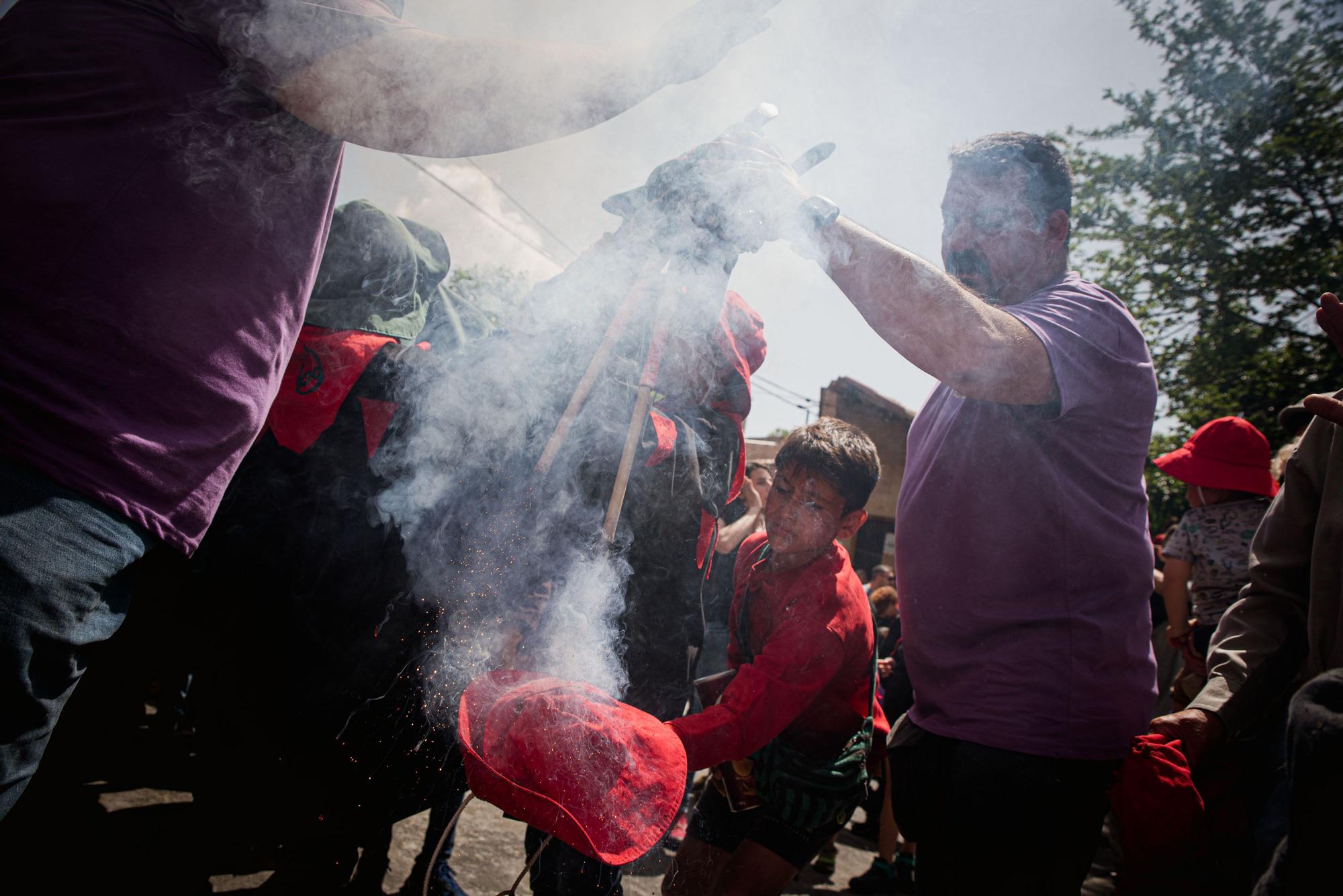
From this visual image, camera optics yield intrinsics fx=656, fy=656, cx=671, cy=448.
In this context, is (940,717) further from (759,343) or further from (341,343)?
(341,343)

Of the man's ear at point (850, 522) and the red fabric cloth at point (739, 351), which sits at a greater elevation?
the red fabric cloth at point (739, 351)

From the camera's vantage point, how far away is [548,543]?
6.43 ft

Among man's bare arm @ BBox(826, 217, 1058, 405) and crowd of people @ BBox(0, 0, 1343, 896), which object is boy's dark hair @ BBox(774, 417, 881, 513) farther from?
man's bare arm @ BBox(826, 217, 1058, 405)

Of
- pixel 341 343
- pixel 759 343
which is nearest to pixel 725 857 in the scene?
pixel 759 343

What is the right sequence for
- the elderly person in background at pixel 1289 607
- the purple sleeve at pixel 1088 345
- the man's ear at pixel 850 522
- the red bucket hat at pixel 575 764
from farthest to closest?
the man's ear at pixel 850 522
the elderly person in background at pixel 1289 607
the purple sleeve at pixel 1088 345
the red bucket hat at pixel 575 764

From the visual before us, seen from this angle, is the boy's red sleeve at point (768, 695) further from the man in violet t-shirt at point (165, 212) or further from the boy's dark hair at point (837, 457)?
the man in violet t-shirt at point (165, 212)

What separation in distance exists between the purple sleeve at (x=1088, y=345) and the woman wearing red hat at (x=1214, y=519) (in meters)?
2.66

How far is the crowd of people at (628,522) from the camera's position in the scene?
991 millimetres

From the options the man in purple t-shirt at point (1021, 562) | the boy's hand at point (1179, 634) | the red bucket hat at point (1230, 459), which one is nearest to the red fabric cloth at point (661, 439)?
the man in purple t-shirt at point (1021, 562)

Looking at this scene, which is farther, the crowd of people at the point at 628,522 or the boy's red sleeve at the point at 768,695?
the boy's red sleeve at the point at 768,695

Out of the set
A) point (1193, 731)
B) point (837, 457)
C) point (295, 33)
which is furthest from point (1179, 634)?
point (295, 33)

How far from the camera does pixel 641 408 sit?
181 cm

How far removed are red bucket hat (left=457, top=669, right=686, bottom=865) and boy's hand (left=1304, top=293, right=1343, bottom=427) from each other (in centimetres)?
160

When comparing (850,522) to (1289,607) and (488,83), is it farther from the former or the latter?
(488,83)
